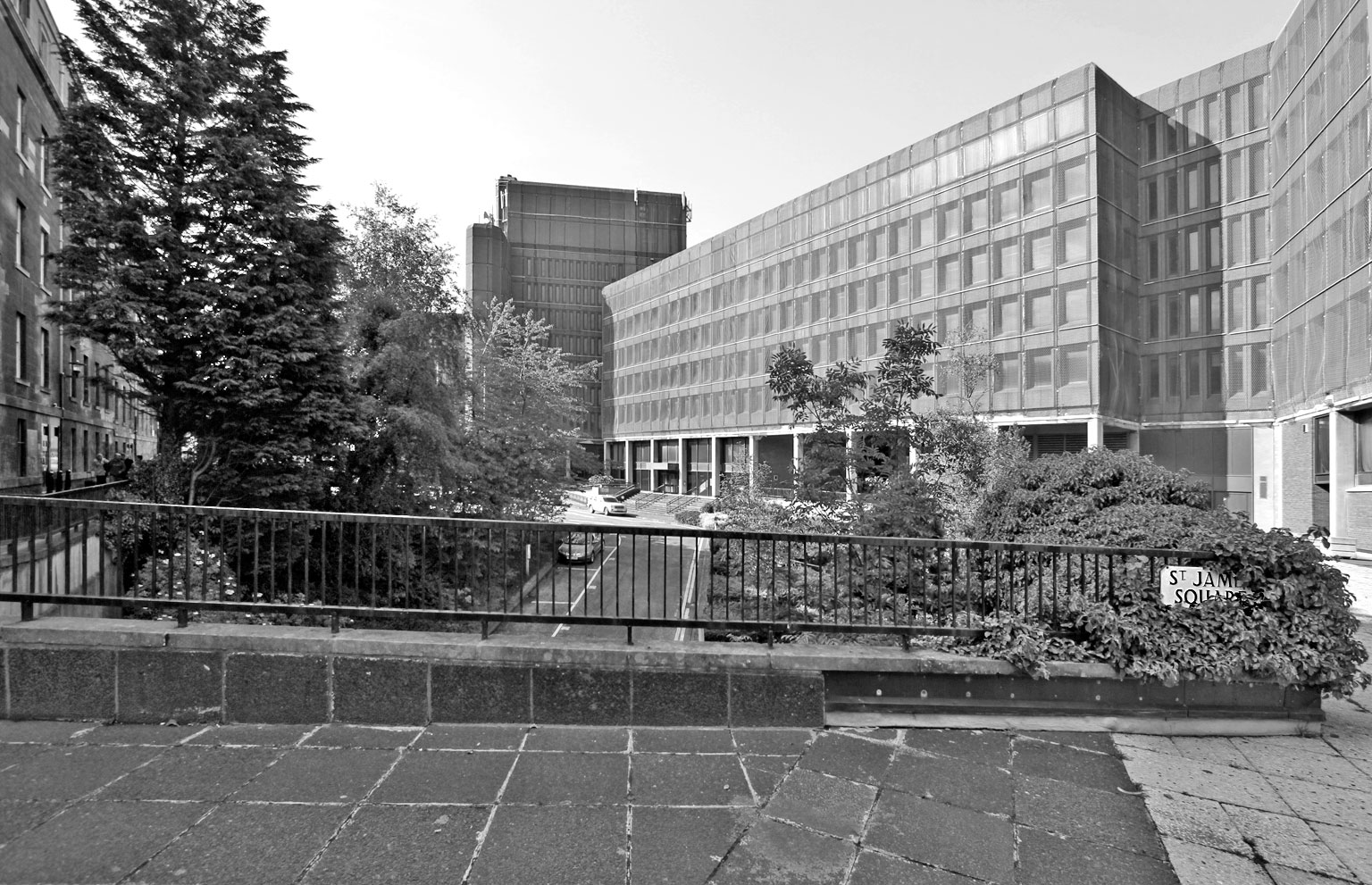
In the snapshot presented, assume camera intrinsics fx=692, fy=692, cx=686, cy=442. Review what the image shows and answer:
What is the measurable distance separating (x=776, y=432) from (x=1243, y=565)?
162 feet

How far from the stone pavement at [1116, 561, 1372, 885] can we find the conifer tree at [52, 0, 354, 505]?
1504 cm

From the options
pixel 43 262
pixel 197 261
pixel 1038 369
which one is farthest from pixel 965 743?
pixel 1038 369

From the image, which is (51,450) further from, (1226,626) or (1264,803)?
(1264,803)

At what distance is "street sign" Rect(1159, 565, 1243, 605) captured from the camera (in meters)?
4.94

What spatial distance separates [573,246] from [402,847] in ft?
333

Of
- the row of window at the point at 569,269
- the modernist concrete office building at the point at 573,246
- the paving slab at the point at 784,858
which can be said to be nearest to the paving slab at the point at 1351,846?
the paving slab at the point at 784,858

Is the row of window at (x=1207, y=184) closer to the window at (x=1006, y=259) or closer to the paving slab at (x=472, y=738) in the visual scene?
the window at (x=1006, y=259)

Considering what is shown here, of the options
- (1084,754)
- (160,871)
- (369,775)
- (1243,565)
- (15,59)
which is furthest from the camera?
(15,59)

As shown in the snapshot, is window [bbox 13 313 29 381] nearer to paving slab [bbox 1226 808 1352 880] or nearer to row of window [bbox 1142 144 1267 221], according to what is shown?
paving slab [bbox 1226 808 1352 880]

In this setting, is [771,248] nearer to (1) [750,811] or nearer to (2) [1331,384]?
(2) [1331,384]

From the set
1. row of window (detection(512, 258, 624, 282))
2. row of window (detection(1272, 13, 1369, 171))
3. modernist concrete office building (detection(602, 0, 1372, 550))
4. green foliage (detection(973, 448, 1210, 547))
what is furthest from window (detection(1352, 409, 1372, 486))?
row of window (detection(512, 258, 624, 282))

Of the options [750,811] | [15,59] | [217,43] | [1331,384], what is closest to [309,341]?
[217,43]

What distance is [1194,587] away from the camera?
16.3ft

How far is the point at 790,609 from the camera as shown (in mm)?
5336
